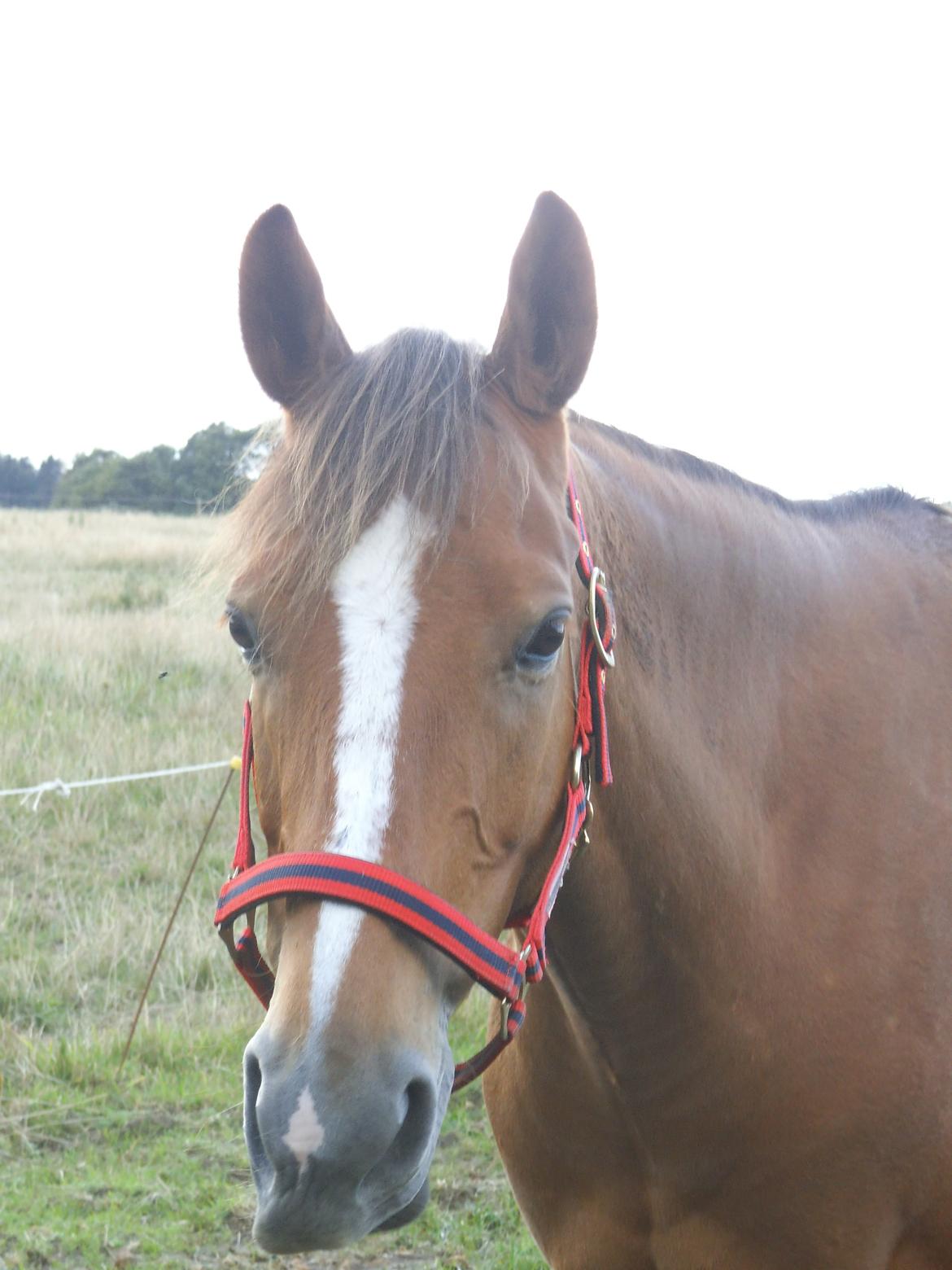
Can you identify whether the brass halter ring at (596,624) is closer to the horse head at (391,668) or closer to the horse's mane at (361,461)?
the horse head at (391,668)

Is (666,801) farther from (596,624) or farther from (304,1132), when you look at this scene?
(304,1132)

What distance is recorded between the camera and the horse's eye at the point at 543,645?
176cm

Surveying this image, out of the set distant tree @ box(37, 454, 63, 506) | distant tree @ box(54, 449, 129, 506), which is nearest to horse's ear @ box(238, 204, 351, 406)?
distant tree @ box(54, 449, 129, 506)

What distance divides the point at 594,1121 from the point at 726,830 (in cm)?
68

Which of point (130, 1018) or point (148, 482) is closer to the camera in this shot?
point (130, 1018)

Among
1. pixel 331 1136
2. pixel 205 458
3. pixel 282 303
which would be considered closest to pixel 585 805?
pixel 331 1136

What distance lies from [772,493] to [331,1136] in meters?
Result: 1.81

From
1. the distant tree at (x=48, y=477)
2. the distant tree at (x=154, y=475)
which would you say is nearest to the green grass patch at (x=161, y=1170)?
the distant tree at (x=154, y=475)

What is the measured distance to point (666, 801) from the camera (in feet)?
6.98

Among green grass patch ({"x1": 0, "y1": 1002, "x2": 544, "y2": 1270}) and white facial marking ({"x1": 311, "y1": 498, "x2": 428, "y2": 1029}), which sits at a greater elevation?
white facial marking ({"x1": 311, "y1": 498, "x2": 428, "y2": 1029})

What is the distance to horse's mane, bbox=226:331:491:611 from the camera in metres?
1.78

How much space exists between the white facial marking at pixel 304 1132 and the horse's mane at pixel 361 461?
713 millimetres

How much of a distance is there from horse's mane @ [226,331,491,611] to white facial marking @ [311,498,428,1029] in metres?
0.04

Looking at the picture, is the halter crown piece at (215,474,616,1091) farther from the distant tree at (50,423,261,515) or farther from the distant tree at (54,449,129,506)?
the distant tree at (54,449,129,506)
